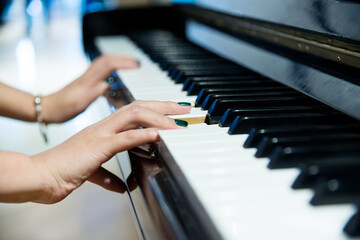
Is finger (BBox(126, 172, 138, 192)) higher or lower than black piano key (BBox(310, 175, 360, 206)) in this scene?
higher

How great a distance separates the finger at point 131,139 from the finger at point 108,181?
8.5 inches

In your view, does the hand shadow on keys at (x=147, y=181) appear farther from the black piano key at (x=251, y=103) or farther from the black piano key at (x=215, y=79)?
the black piano key at (x=215, y=79)

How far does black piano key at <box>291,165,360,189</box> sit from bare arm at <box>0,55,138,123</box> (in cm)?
102

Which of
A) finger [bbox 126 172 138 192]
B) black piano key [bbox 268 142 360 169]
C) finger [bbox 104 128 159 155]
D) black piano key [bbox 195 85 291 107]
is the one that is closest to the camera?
black piano key [bbox 268 142 360 169]

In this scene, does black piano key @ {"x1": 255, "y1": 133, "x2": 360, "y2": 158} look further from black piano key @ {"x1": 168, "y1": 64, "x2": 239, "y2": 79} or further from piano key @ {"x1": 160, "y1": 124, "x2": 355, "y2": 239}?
black piano key @ {"x1": 168, "y1": 64, "x2": 239, "y2": 79}

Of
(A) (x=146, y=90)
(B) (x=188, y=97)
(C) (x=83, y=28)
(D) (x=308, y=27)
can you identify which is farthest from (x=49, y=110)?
(D) (x=308, y=27)

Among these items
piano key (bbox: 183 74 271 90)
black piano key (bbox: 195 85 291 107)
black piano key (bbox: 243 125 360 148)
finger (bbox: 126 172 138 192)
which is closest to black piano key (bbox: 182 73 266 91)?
piano key (bbox: 183 74 271 90)

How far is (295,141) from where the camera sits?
65 cm

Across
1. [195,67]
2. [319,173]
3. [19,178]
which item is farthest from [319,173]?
[195,67]

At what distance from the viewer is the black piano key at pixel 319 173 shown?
1.74ft

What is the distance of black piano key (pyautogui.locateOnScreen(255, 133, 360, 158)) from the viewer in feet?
2.14

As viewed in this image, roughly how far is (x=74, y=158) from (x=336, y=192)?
0.51 meters

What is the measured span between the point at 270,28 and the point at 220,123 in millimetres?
507

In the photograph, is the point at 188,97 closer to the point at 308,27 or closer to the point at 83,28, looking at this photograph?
the point at 308,27
